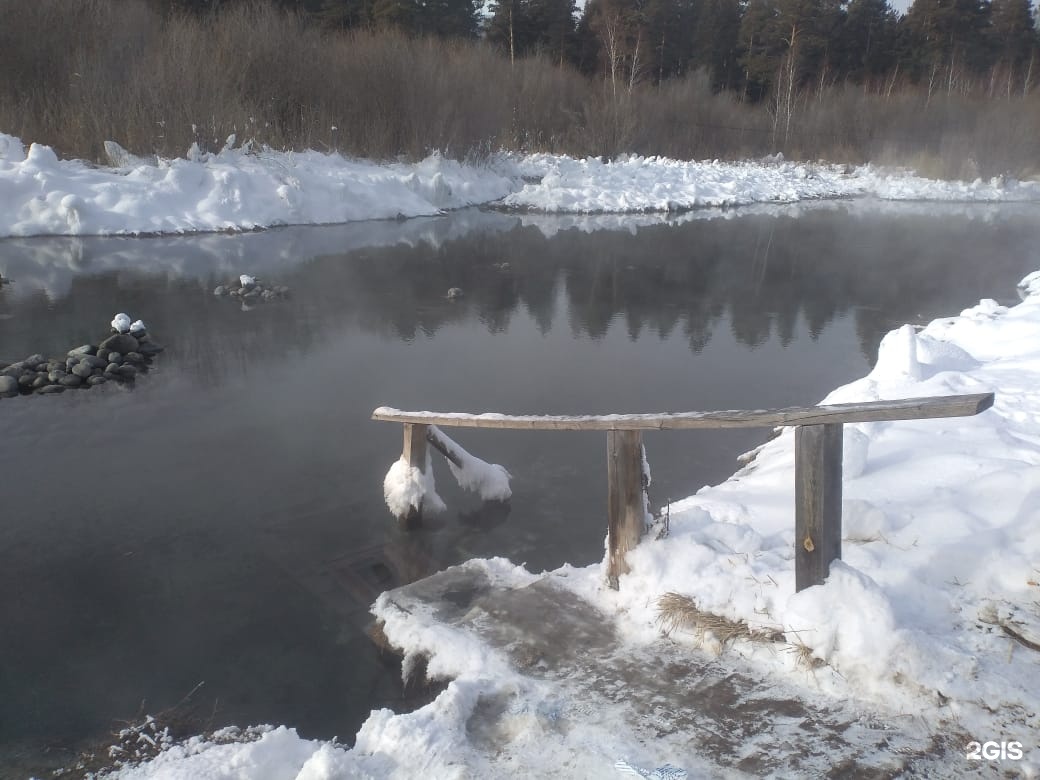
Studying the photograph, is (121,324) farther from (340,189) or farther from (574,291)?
(340,189)

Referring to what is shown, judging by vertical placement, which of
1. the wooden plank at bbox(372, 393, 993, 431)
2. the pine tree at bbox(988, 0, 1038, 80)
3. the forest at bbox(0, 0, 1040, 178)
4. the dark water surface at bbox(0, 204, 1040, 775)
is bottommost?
the dark water surface at bbox(0, 204, 1040, 775)

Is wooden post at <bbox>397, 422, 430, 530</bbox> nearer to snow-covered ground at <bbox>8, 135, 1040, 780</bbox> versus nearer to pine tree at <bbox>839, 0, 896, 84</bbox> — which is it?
snow-covered ground at <bbox>8, 135, 1040, 780</bbox>

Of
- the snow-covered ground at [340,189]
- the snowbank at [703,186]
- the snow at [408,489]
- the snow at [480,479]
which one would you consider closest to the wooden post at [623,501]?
the snow at [408,489]

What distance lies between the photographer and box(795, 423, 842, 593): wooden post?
3535 mm

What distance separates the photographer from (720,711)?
333cm

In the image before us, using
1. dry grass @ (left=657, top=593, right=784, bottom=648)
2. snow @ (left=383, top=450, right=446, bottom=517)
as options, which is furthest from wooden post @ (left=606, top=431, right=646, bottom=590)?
snow @ (left=383, top=450, right=446, bottom=517)

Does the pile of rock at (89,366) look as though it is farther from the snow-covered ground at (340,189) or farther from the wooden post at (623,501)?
the snow-covered ground at (340,189)

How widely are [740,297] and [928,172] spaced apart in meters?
25.9

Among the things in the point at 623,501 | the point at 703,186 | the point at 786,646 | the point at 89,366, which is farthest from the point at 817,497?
the point at 703,186

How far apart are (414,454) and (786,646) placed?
9.56 ft

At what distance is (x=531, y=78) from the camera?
3253cm

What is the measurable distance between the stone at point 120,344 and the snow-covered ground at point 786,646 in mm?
6240

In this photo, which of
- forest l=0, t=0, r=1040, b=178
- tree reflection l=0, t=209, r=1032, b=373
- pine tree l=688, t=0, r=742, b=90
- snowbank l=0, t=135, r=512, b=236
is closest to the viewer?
tree reflection l=0, t=209, r=1032, b=373

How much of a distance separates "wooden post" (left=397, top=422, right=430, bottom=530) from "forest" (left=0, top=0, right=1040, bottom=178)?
18.7m
